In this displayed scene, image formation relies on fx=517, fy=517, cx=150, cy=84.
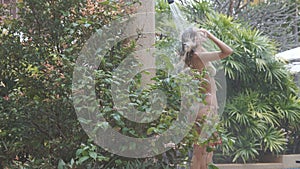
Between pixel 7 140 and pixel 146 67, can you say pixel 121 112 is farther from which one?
pixel 7 140

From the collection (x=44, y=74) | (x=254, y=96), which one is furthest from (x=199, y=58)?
(x=254, y=96)

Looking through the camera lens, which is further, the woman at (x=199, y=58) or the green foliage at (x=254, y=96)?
the green foliage at (x=254, y=96)

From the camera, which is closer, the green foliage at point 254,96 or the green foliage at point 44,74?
the green foliage at point 44,74

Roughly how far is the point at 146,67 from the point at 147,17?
47 centimetres

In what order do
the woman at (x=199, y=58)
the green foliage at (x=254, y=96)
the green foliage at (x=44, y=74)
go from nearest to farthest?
the green foliage at (x=44, y=74)
the woman at (x=199, y=58)
the green foliage at (x=254, y=96)

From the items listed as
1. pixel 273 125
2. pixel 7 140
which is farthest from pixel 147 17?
pixel 273 125

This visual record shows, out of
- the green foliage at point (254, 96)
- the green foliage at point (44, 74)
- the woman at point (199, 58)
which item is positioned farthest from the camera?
the green foliage at point (254, 96)

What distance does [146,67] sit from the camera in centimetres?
295

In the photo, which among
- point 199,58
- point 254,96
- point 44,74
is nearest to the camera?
point 44,74

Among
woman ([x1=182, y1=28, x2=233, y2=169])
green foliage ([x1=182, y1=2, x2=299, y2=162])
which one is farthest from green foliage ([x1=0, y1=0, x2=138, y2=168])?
green foliage ([x1=182, y1=2, x2=299, y2=162])

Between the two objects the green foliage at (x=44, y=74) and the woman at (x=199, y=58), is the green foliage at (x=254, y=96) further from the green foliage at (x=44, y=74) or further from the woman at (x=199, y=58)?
the green foliage at (x=44, y=74)

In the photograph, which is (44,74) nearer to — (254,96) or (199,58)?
(199,58)

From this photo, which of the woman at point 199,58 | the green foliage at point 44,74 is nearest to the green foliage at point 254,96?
the woman at point 199,58

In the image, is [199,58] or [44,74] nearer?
[44,74]
